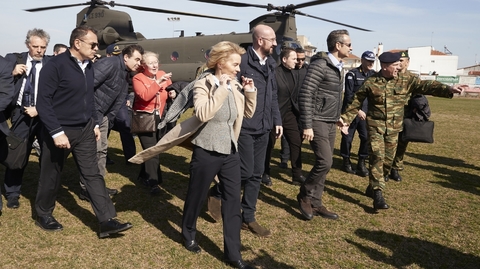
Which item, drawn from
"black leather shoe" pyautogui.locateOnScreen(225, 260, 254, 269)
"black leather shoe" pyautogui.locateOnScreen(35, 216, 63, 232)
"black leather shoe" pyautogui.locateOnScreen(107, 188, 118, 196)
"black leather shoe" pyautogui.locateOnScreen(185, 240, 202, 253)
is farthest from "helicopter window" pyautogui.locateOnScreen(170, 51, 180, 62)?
"black leather shoe" pyautogui.locateOnScreen(225, 260, 254, 269)

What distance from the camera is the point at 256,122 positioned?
4145 mm

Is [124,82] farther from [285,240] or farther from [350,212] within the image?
[350,212]

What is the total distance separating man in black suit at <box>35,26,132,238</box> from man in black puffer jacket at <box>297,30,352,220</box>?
81.9 inches

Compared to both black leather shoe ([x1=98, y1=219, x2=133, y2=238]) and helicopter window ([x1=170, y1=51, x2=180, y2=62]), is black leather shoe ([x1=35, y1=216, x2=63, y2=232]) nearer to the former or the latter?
black leather shoe ([x1=98, y1=219, x2=133, y2=238])

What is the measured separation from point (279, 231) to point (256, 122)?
119 centimetres

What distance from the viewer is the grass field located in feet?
12.0

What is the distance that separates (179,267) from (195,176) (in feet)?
2.53

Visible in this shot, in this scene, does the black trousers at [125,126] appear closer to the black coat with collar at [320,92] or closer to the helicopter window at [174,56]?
the black coat with collar at [320,92]

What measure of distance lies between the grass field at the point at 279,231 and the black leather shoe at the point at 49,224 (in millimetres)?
66

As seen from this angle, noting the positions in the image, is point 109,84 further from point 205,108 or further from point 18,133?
point 205,108

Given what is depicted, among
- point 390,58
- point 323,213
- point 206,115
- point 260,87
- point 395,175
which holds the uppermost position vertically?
point 390,58

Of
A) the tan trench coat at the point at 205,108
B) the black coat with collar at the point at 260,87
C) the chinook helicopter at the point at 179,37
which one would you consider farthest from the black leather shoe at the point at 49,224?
the chinook helicopter at the point at 179,37

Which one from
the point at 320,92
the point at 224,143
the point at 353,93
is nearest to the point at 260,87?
the point at 320,92

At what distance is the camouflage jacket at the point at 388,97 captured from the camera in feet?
16.5
